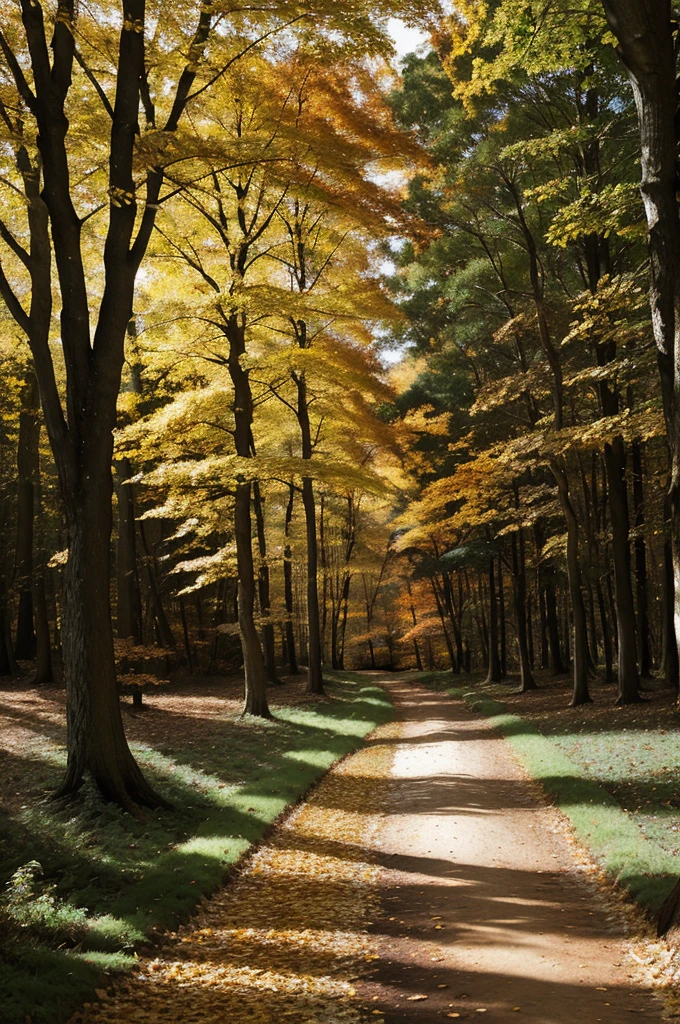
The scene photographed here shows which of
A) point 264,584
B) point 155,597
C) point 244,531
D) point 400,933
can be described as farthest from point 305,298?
point 155,597

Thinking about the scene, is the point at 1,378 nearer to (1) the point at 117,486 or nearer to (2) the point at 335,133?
(1) the point at 117,486

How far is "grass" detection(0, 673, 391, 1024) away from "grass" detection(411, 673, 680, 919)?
3386 mm

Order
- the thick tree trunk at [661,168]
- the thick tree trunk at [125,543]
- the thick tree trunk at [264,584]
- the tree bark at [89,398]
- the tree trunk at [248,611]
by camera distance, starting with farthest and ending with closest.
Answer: the thick tree trunk at [264,584], the thick tree trunk at [125,543], the tree trunk at [248,611], the tree bark at [89,398], the thick tree trunk at [661,168]

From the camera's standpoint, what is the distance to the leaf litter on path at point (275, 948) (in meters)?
4.37

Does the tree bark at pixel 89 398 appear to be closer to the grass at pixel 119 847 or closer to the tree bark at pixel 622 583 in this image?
the grass at pixel 119 847

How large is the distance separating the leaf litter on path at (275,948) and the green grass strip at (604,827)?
82.9 inches

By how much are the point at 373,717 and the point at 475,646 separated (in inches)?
1212

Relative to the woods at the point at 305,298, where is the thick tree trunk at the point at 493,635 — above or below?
below

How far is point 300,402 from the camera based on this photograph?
61.5 ft

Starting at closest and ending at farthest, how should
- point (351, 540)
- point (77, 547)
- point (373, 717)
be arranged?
1. point (77, 547)
2. point (373, 717)
3. point (351, 540)

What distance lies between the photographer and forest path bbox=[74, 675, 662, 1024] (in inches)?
172

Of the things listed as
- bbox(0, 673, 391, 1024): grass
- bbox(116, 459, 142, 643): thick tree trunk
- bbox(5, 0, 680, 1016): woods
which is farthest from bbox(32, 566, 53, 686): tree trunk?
bbox(0, 673, 391, 1024): grass

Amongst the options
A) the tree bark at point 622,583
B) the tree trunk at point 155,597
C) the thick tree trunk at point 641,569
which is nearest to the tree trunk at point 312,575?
the tree trunk at point 155,597

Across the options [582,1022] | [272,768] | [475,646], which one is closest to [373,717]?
[272,768]
